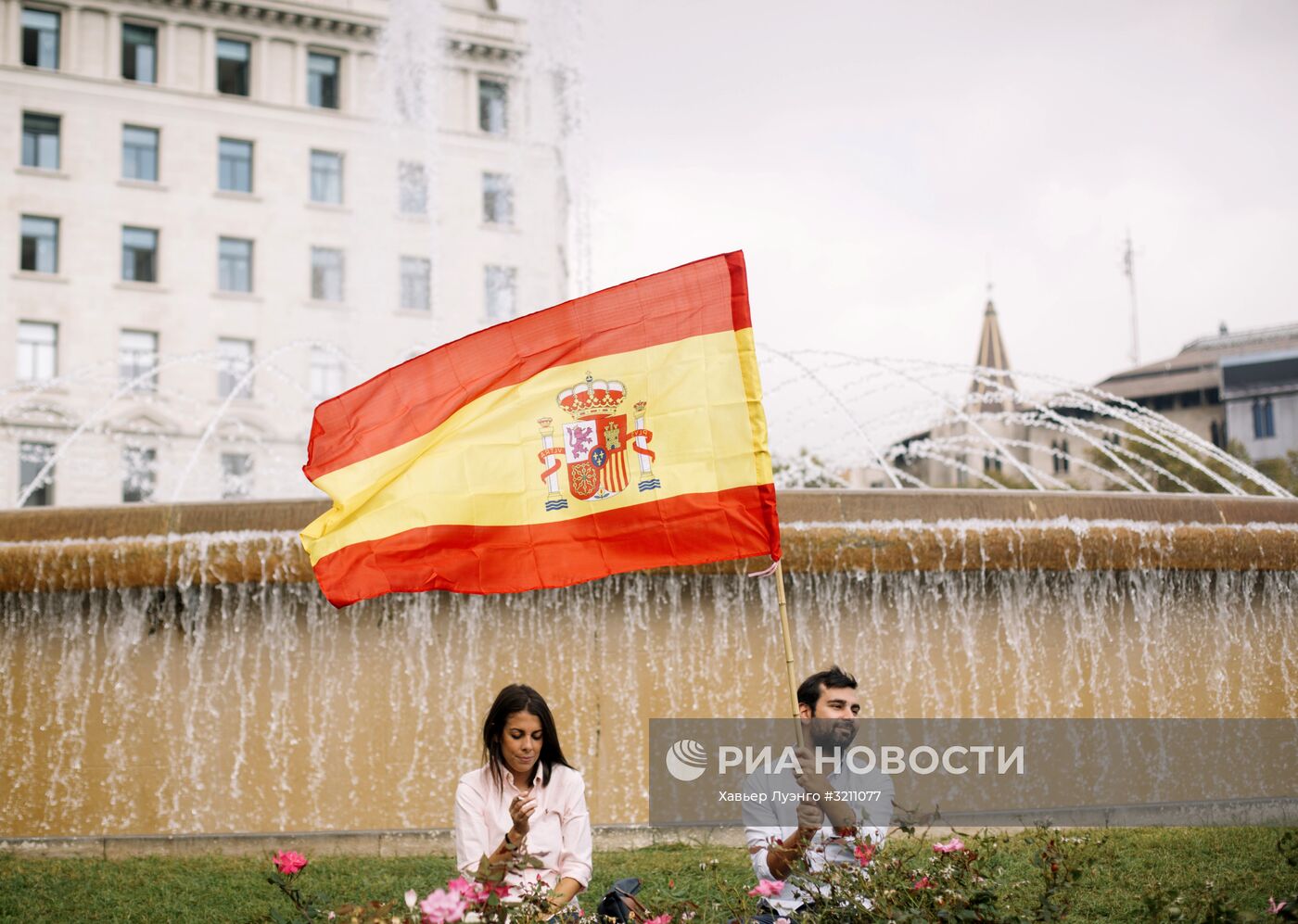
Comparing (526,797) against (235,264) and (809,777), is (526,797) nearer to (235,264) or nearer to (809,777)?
(809,777)

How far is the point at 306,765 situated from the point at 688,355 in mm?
3030

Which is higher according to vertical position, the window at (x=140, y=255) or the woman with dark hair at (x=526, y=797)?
the window at (x=140, y=255)

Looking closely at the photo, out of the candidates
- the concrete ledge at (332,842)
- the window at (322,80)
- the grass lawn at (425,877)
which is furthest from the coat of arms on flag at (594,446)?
the window at (322,80)

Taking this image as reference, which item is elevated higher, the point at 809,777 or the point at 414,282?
the point at 414,282

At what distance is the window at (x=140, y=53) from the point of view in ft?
115

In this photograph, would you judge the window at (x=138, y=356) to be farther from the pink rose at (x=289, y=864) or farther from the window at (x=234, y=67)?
the pink rose at (x=289, y=864)

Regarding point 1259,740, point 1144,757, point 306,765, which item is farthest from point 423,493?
point 1259,740

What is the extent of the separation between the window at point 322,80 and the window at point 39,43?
21.3 ft

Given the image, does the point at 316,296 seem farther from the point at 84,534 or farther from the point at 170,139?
the point at 84,534

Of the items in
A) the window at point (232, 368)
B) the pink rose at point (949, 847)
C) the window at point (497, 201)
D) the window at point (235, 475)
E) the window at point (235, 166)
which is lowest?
the pink rose at point (949, 847)

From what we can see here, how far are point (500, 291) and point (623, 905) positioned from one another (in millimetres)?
32520

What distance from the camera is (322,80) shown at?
120ft

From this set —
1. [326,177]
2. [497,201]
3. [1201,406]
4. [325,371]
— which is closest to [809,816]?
[325,371]

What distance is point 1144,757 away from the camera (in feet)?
20.6
